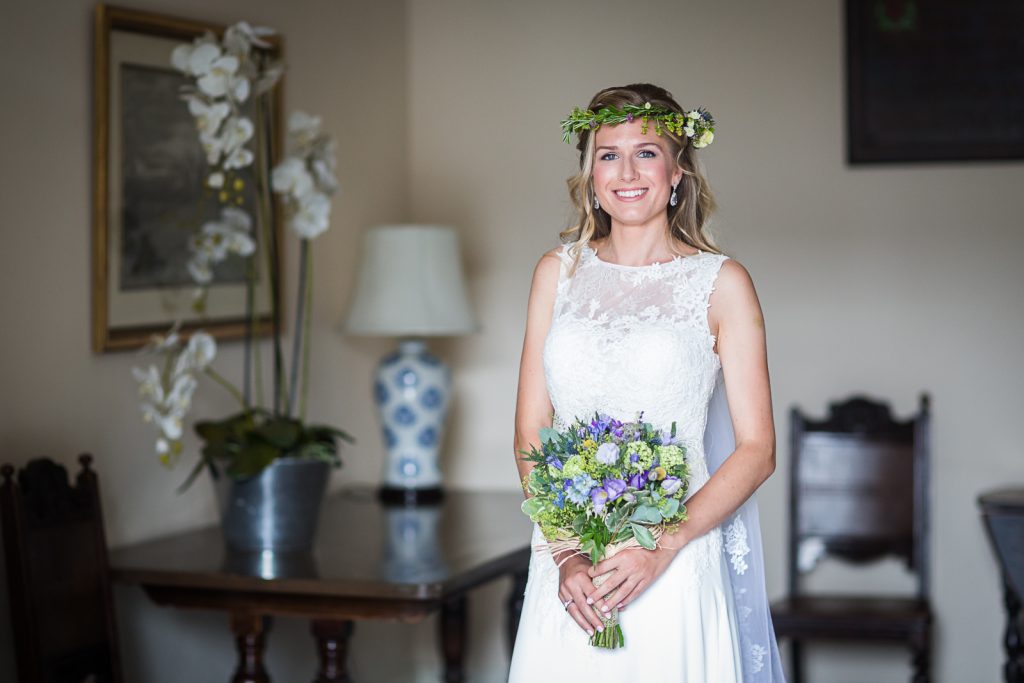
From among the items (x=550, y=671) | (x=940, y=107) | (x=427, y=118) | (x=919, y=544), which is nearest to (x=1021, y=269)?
(x=940, y=107)

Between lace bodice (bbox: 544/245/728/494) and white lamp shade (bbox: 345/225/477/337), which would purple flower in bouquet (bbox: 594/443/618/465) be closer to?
lace bodice (bbox: 544/245/728/494)

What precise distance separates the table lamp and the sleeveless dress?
1.82m

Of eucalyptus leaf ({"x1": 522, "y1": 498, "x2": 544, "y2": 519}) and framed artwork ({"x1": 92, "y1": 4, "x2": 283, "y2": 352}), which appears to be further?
framed artwork ({"x1": 92, "y1": 4, "x2": 283, "y2": 352})

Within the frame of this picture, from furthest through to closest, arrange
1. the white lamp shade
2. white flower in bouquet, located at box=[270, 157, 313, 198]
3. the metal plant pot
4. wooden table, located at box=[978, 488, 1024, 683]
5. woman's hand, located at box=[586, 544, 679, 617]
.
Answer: the white lamp shade
wooden table, located at box=[978, 488, 1024, 683]
white flower in bouquet, located at box=[270, 157, 313, 198]
the metal plant pot
woman's hand, located at box=[586, 544, 679, 617]

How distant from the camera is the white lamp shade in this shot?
4.24m

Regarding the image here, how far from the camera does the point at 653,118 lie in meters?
2.36

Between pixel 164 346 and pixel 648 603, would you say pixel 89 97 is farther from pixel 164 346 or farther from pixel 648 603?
pixel 648 603

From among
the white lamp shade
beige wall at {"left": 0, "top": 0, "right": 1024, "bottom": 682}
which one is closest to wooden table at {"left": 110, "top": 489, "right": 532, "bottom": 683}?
the white lamp shade

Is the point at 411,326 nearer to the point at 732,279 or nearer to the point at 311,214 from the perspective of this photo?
the point at 311,214

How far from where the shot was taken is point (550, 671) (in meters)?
2.36

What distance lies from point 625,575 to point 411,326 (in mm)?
2043

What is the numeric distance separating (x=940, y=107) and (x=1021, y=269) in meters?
0.56

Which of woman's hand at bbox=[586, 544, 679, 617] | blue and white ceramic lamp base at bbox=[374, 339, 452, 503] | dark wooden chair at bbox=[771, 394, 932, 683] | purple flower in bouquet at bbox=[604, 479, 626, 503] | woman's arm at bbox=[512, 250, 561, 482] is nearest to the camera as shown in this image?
purple flower in bouquet at bbox=[604, 479, 626, 503]

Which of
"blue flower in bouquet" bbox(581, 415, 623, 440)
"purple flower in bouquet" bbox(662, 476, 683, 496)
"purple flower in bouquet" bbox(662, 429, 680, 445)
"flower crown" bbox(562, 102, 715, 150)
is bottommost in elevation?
"purple flower in bouquet" bbox(662, 476, 683, 496)
